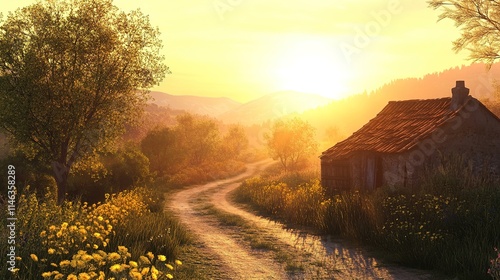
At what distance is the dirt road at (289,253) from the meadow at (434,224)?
23.2 inches

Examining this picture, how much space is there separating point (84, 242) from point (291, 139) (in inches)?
1520

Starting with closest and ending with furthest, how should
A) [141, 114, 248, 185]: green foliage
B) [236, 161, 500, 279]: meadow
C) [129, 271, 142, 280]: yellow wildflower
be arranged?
1. [129, 271, 142, 280]: yellow wildflower
2. [236, 161, 500, 279]: meadow
3. [141, 114, 248, 185]: green foliage

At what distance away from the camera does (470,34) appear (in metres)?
28.4

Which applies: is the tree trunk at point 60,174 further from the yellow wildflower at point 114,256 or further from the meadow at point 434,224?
the yellow wildflower at point 114,256

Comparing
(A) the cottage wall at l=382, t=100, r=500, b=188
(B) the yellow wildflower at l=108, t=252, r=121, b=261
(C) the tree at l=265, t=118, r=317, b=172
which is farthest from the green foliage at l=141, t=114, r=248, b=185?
(B) the yellow wildflower at l=108, t=252, r=121, b=261

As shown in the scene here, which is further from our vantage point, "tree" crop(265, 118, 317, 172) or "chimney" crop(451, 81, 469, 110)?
"tree" crop(265, 118, 317, 172)

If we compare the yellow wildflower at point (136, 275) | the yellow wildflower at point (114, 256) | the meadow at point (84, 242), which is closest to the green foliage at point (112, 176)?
the meadow at point (84, 242)

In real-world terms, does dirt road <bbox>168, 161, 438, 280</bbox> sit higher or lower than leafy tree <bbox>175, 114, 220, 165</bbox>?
lower

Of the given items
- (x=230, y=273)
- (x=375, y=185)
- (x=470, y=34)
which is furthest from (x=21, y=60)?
(x=470, y=34)

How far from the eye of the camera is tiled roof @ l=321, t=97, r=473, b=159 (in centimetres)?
1850

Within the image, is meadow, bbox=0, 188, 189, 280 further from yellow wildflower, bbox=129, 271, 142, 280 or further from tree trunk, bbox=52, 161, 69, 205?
tree trunk, bbox=52, 161, 69, 205

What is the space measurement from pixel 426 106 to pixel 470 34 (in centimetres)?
1063

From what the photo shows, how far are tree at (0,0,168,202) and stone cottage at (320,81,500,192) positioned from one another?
424 inches

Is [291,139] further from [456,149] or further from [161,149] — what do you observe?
[456,149]
